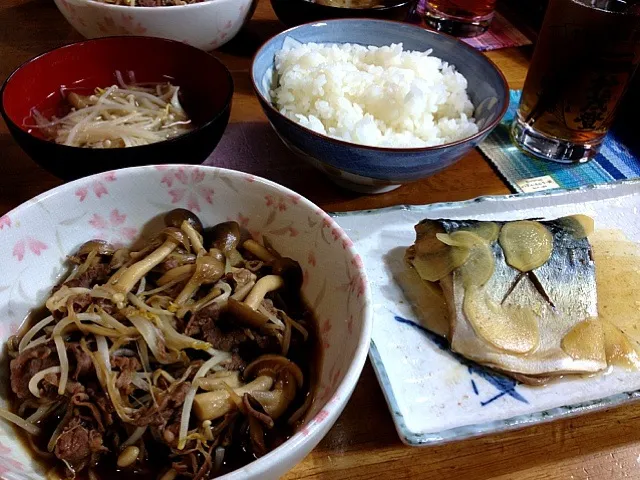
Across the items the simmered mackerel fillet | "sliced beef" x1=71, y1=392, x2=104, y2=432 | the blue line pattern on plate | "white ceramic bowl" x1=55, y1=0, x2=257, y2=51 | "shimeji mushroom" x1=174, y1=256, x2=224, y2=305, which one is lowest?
the blue line pattern on plate

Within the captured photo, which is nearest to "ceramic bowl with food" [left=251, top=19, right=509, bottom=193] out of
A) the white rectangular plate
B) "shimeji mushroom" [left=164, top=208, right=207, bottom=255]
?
the white rectangular plate

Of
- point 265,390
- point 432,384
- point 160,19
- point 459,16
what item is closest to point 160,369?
point 265,390

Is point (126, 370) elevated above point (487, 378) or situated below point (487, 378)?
above

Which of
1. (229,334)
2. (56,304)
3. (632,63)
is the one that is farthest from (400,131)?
(56,304)

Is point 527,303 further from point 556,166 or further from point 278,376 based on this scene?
point 556,166

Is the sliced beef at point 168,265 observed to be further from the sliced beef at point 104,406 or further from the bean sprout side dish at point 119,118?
the bean sprout side dish at point 119,118

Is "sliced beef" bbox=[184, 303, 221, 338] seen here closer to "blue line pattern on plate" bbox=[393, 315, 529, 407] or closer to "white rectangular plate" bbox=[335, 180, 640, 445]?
"white rectangular plate" bbox=[335, 180, 640, 445]

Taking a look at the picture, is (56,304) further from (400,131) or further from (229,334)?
(400,131)
